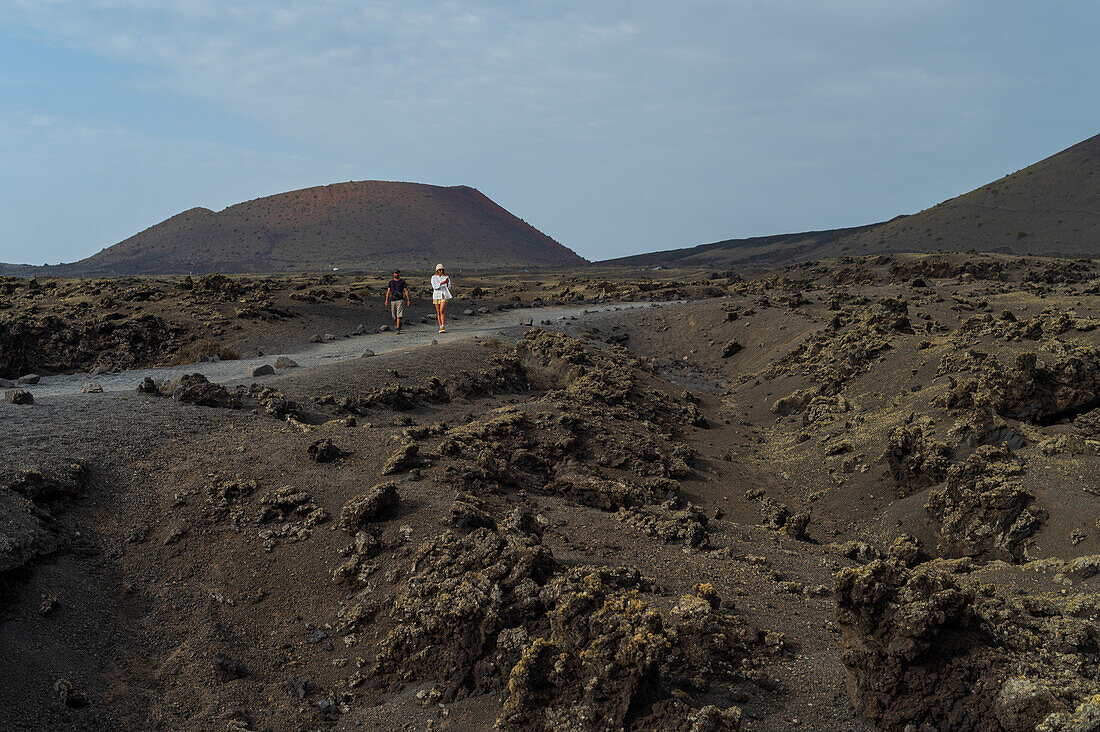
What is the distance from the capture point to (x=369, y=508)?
664cm

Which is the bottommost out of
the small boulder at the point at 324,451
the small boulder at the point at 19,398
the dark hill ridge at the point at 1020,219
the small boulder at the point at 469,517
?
the small boulder at the point at 469,517

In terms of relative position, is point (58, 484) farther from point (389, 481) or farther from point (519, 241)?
point (519, 241)

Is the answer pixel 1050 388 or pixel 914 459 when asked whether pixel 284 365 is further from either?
pixel 1050 388

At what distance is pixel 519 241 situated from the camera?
12800 centimetres

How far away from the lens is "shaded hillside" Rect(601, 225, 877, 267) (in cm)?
8997

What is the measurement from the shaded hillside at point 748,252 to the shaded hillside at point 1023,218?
524 inches

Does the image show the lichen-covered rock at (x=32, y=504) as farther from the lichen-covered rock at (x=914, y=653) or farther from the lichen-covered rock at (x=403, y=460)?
the lichen-covered rock at (x=914, y=653)

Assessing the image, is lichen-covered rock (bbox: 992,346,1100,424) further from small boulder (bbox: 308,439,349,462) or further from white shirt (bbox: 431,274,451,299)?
white shirt (bbox: 431,274,451,299)

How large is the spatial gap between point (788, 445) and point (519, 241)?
118 metres

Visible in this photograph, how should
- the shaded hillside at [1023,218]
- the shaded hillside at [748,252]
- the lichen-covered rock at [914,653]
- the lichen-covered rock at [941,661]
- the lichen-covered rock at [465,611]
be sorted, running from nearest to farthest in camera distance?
the lichen-covered rock at [941,661] → the lichen-covered rock at [914,653] → the lichen-covered rock at [465,611] → the shaded hillside at [1023,218] → the shaded hillside at [748,252]

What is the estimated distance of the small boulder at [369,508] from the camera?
6.60 m

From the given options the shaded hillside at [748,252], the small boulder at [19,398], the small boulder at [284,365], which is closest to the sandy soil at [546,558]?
the small boulder at [19,398]

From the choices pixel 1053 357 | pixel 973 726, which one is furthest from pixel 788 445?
pixel 973 726

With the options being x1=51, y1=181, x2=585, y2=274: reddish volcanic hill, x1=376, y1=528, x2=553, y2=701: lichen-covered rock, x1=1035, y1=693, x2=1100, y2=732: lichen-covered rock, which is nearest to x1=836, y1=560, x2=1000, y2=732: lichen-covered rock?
x1=1035, y1=693, x2=1100, y2=732: lichen-covered rock
